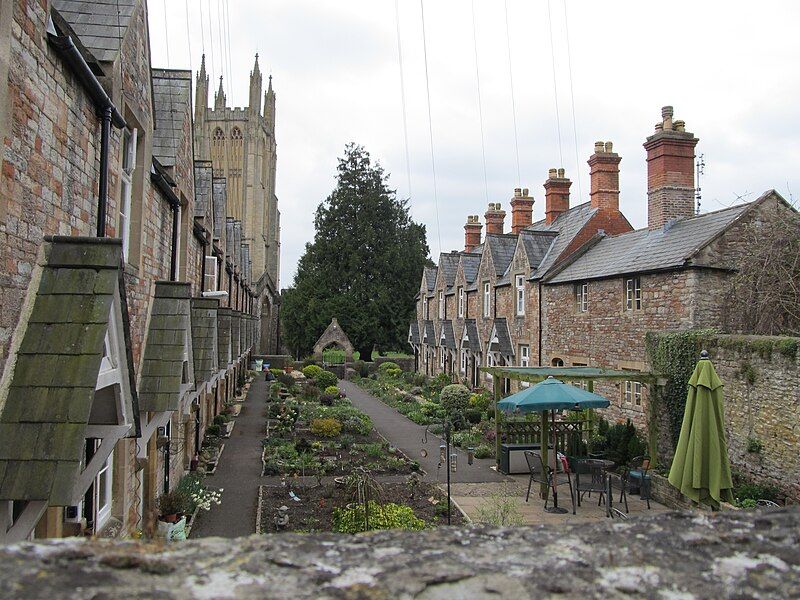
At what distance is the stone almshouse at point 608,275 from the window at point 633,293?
0.10 feet

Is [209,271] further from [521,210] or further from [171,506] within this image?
[521,210]

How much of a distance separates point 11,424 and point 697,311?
1544 centimetres

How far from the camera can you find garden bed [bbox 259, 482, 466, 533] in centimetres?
1123

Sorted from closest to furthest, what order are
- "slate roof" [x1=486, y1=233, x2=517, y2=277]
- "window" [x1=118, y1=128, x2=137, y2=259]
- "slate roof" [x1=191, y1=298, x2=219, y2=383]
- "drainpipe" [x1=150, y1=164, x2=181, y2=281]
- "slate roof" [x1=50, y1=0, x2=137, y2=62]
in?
"slate roof" [x1=50, y1=0, x2=137, y2=62] < "window" [x1=118, y1=128, x2=137, y2=259] < "drainpipe" [x1=150, y1=164, x2=181, y2=281] < "slate roof" [x1=191, y1=298, x2=219, y2=383] < "slate roof" [x1=486, y1=233, x2=517, y2=277]

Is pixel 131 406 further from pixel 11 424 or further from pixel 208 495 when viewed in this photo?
pixel 208 495

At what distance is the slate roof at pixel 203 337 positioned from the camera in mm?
11375

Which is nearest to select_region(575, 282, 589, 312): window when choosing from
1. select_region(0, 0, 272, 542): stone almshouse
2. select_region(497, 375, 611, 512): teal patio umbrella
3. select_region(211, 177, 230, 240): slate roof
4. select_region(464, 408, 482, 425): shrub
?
select_region(464, 408, 482, 425): shrub

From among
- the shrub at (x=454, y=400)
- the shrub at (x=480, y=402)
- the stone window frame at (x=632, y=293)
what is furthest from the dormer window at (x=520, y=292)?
the stone window frame at (x=632, y=293)

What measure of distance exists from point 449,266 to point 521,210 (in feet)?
20.8

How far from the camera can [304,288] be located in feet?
173

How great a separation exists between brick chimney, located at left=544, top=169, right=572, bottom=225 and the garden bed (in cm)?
1949

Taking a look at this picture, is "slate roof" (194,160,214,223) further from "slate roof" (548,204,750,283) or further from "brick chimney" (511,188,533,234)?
"brick chimney" (511,188,533,234)

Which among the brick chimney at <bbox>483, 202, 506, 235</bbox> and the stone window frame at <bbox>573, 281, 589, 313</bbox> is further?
the brick chimney at <bbox>483, 202, 506, 235</bbox>

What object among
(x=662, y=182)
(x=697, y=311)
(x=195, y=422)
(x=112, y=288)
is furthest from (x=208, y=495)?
(x=662, y=182)
